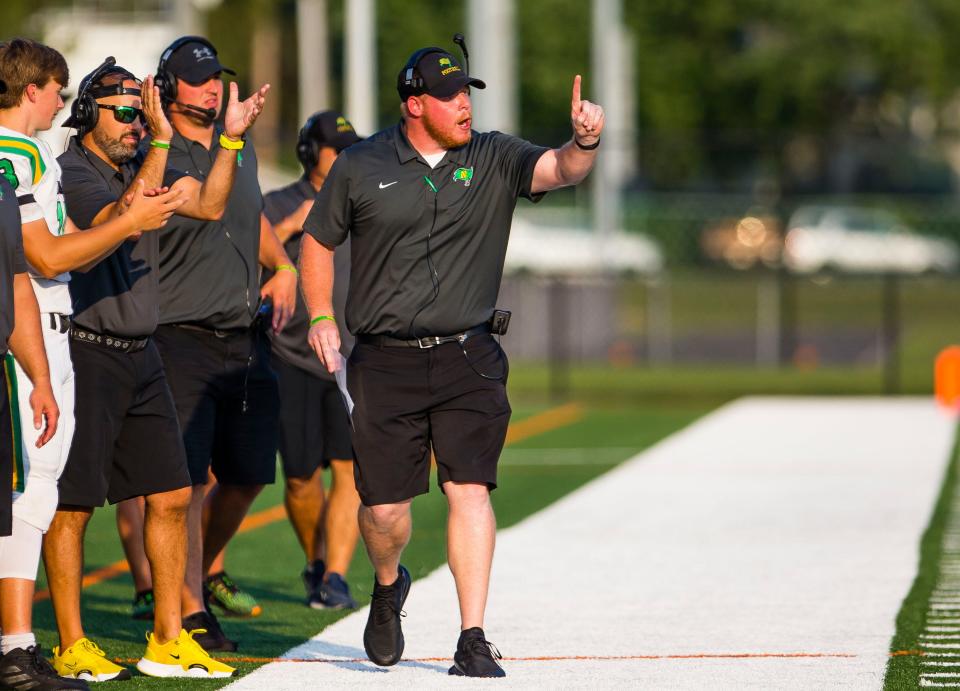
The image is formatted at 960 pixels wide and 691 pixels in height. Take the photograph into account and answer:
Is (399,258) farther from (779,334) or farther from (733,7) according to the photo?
(733,7)

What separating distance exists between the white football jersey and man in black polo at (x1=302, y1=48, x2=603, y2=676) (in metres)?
0.95

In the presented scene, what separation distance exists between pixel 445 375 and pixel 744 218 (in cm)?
3144

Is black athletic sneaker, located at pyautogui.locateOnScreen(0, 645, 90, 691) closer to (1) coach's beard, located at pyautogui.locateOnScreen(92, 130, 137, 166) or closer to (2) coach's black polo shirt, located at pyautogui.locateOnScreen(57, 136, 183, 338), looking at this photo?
(2) coach's black polo shirt, located at pyautogui.locateOnScreen(57, 136, 183, 338)

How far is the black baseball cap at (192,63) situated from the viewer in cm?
766

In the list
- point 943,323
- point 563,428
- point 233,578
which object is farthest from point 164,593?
point 943,323

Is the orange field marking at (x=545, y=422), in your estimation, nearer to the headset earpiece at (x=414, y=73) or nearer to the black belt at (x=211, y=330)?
the black belt at (x=211, y=330)

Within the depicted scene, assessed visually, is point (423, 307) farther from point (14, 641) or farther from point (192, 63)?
point (14, 641)

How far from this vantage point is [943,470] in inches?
580

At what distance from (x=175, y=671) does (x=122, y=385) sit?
1.02m

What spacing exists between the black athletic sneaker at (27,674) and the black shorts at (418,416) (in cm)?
124

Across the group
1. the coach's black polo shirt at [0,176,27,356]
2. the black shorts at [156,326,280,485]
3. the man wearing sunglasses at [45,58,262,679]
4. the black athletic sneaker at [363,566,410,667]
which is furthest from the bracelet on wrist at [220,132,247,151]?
the black athletic sneaker at [363,566,410,667]

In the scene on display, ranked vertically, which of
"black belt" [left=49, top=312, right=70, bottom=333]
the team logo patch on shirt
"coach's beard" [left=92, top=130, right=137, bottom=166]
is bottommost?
"black belt" [left=49, top=312, right=70, bottom=333]

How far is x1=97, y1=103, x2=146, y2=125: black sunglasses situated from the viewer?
714cm

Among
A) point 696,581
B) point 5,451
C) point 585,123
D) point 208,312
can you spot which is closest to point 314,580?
point 208,312
